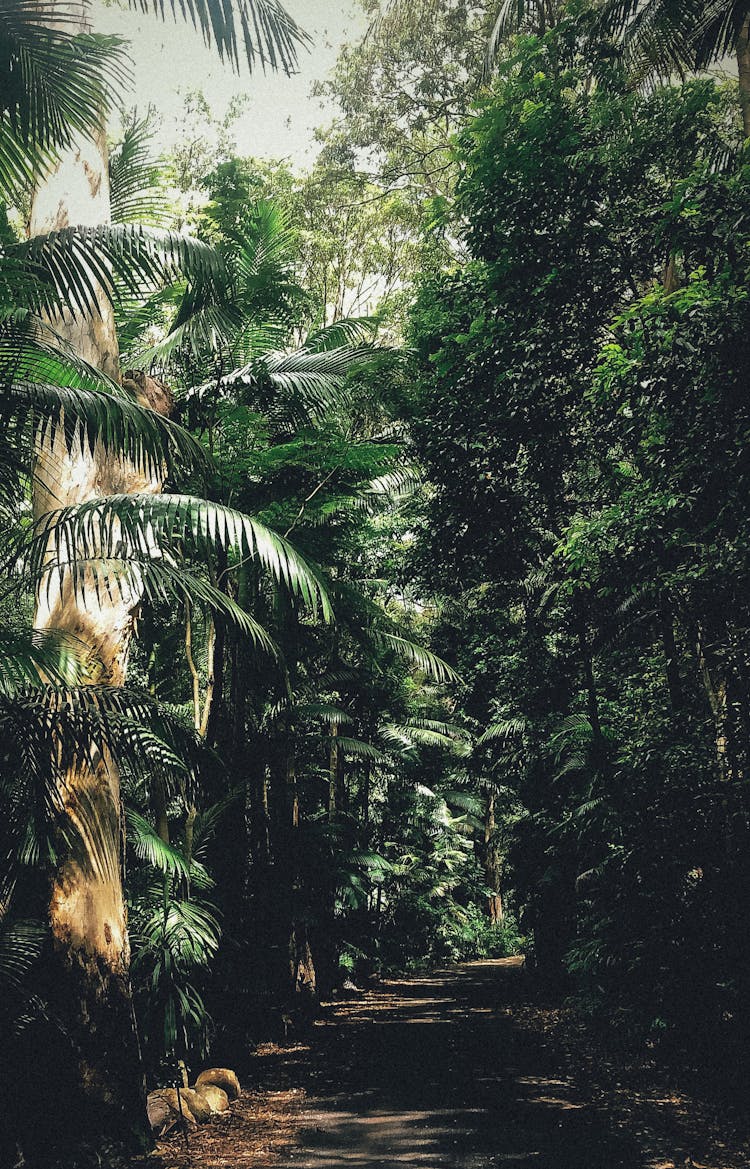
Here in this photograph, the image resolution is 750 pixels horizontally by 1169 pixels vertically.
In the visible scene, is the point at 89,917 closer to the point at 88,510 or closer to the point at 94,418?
the point at 88,510

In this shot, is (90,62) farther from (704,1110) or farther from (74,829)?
(704,1110)

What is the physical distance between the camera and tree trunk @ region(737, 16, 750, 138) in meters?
8.10

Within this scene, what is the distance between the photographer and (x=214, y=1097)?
7133 mm

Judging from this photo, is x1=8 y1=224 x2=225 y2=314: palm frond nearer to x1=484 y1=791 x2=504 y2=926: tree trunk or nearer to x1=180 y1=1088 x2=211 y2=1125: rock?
x1=180 y1=1088 x2=211 y2=1125: rock

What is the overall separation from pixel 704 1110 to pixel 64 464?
22.0 feet

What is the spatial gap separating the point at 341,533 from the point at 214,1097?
6584mm

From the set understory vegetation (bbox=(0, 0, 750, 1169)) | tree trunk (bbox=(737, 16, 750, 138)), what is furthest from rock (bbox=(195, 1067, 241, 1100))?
tree trunk (bbox=(737, 16, 750, 138))

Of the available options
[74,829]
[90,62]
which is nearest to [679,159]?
[90,62]

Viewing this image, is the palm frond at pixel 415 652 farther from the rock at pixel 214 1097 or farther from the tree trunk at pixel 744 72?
the tree trunk at pixel 744 72

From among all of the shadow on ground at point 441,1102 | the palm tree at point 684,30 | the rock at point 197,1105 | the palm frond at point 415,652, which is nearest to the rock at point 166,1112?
the rock at point 197,1105

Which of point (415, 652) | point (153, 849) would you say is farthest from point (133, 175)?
point (415, 652)

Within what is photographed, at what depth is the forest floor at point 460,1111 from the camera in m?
5.30

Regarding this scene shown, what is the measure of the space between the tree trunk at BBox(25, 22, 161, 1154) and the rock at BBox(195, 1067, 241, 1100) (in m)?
2.26

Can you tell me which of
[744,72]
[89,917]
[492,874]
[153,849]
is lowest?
[492,874]
